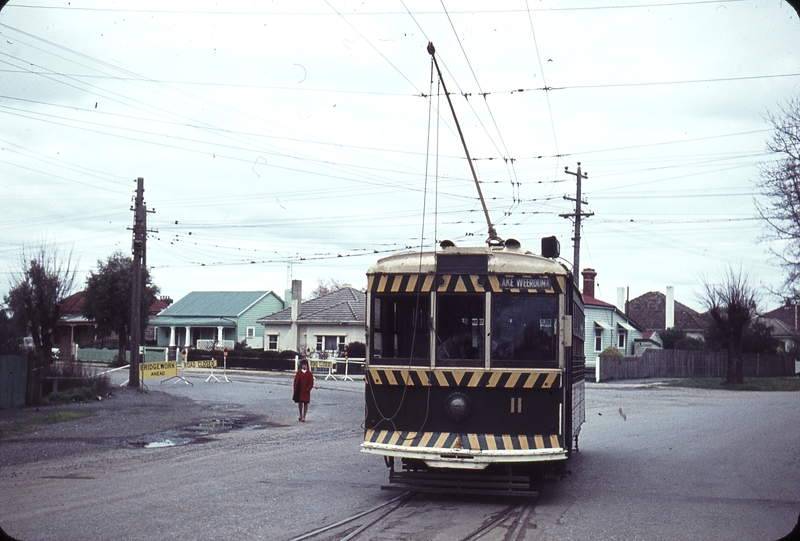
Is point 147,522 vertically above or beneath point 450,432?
beneath

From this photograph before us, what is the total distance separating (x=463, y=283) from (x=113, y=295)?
43699 mm

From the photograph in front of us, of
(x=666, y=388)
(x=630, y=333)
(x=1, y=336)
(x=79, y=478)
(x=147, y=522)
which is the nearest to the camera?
(x=147, y=522)

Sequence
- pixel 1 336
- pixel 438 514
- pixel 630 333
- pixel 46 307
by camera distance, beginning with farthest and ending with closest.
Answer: pixel 630 333
pixel 46 307
pixel 1 336
pixel 438 514

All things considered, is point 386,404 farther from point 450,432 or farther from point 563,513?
point 563,513

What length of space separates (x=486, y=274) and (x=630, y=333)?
54463 mm

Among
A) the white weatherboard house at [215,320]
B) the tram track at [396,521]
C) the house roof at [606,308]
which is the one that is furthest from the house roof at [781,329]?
the tram track at [396,521]

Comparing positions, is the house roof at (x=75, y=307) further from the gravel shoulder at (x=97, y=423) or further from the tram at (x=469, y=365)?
the tram at (x=469, y=365)

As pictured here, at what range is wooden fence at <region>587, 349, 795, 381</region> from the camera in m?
48.1

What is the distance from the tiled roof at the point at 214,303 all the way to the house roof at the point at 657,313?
3441 cm

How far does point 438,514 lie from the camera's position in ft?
27.4

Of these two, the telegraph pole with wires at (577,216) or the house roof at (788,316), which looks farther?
the house roof at (788,316)

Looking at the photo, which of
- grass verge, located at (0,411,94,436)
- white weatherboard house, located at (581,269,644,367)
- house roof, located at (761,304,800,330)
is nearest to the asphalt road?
grass verge, located at (0,411,94,436)

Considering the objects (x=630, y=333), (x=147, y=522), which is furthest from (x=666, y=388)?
(x=147, y=522)

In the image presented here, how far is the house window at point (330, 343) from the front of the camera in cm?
5700
